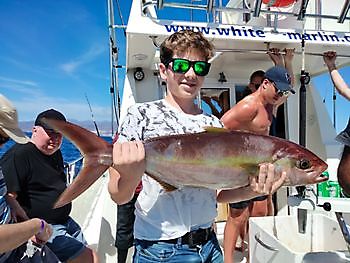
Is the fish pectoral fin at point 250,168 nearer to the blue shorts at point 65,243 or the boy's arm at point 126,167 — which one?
the boy's arm at point 126,167

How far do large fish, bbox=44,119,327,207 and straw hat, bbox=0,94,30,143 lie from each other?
0.83 meters

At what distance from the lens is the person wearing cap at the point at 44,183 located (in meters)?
2.68

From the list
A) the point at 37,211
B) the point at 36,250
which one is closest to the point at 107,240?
the point at 37,211

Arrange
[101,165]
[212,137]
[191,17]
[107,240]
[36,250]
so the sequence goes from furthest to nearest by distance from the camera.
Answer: [107,240] → [191,17] → [36,250] → [212,137] → [101,165]

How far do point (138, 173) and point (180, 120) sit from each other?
33cm

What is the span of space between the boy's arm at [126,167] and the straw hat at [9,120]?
87 cm

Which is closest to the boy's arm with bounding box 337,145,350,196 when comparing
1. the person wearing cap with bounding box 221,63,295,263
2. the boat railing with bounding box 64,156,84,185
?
the person wearing cap with bounding box 221,63,295,263

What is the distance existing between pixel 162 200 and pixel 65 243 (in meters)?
1.81

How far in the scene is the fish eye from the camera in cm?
149

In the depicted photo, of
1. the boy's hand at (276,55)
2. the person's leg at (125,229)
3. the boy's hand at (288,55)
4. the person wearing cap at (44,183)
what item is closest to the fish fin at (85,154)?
the person wearing cap at (44,183)

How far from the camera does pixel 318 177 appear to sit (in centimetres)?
153

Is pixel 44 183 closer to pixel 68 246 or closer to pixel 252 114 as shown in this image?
pixel 68 246

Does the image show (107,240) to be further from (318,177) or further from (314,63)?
(314,63)

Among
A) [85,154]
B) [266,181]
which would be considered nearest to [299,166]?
[266,181]
